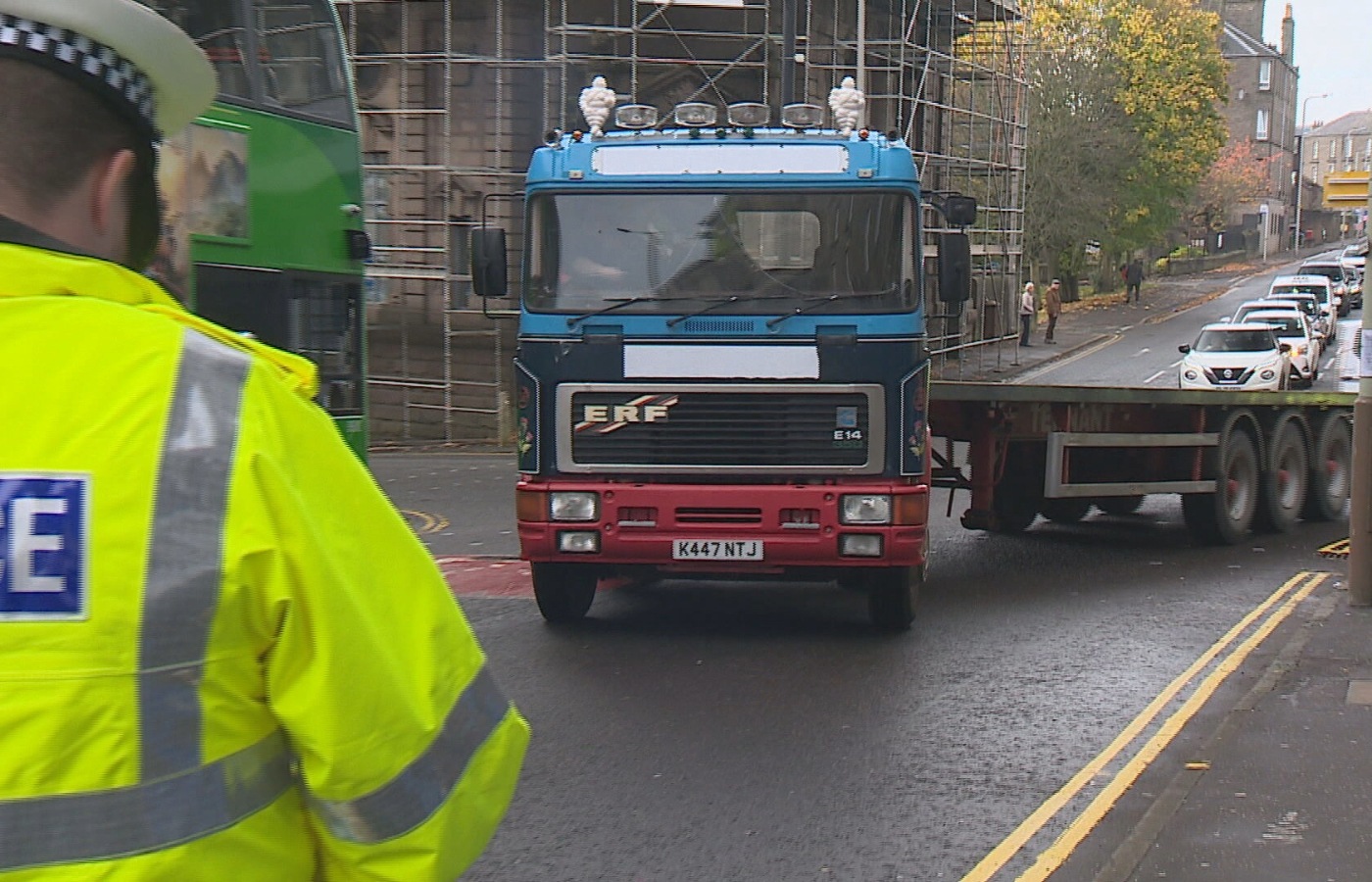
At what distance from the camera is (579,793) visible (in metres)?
6.22

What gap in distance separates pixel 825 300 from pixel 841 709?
242cm

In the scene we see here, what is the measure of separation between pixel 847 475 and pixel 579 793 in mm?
3236

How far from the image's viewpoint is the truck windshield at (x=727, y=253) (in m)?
9.06

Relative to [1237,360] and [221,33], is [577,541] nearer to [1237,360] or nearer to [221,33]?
[221,33]

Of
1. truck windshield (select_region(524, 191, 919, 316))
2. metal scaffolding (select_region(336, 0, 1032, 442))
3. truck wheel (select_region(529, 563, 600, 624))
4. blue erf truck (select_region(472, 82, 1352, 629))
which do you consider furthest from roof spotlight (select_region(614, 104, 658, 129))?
metal scaffolding (select_region(336, 0, 1032, 442))

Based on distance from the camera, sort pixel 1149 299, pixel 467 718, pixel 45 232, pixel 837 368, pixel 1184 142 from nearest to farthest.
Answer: pixel 45 232 → pixel 467 718 → pixel 837 368 → pixel 1184 142 → pixel 1149 299

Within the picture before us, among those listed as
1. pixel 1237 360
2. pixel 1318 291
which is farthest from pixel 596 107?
pixel 1318 291

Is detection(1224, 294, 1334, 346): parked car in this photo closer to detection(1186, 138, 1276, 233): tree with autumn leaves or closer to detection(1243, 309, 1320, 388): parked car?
detection(1243, 309, 1320, 388): parked car

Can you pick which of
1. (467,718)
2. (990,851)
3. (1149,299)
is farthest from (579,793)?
(1149,299)

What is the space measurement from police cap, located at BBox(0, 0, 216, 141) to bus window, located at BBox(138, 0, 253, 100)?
8493 millimetres

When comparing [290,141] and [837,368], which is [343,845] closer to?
[837,368]

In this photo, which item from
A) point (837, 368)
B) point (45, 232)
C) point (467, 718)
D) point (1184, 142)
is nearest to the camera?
point (45, 232)

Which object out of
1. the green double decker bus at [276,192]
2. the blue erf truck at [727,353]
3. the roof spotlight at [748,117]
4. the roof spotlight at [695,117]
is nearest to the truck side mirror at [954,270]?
the blue erf truck at [727,353]

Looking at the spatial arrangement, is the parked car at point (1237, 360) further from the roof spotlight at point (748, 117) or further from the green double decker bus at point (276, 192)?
the roof spotlight at point (748, 117)
